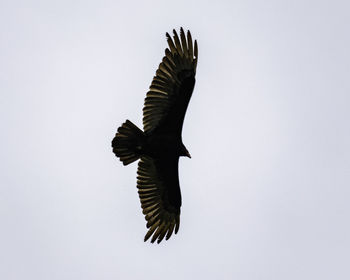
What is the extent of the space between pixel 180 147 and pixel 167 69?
51.6 inches

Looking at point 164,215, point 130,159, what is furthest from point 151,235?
point 130,159

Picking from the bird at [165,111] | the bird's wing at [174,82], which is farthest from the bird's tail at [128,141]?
the bird's wing at [174,82]

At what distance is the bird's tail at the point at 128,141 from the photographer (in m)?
14.1

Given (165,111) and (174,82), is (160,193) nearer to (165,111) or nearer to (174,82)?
(165,111)

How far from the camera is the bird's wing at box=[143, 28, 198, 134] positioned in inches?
560

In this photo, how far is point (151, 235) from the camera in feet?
48.0

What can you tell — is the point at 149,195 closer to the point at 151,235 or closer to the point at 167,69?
the point at 151,235

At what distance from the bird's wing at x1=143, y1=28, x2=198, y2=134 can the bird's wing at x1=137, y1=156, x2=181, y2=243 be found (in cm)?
87

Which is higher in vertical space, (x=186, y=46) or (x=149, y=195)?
(x=186, y=46)

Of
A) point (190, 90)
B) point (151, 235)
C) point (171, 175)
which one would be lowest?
point (151, 235)

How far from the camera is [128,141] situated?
1419 cm

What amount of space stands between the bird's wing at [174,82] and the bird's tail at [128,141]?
1.30 feet

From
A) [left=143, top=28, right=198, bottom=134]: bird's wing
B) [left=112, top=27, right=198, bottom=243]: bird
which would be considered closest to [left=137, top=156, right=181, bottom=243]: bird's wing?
[left=112, top=27, right=198, bottom=243]: bird

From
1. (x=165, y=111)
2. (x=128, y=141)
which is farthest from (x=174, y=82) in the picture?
(x=128, y=141)
